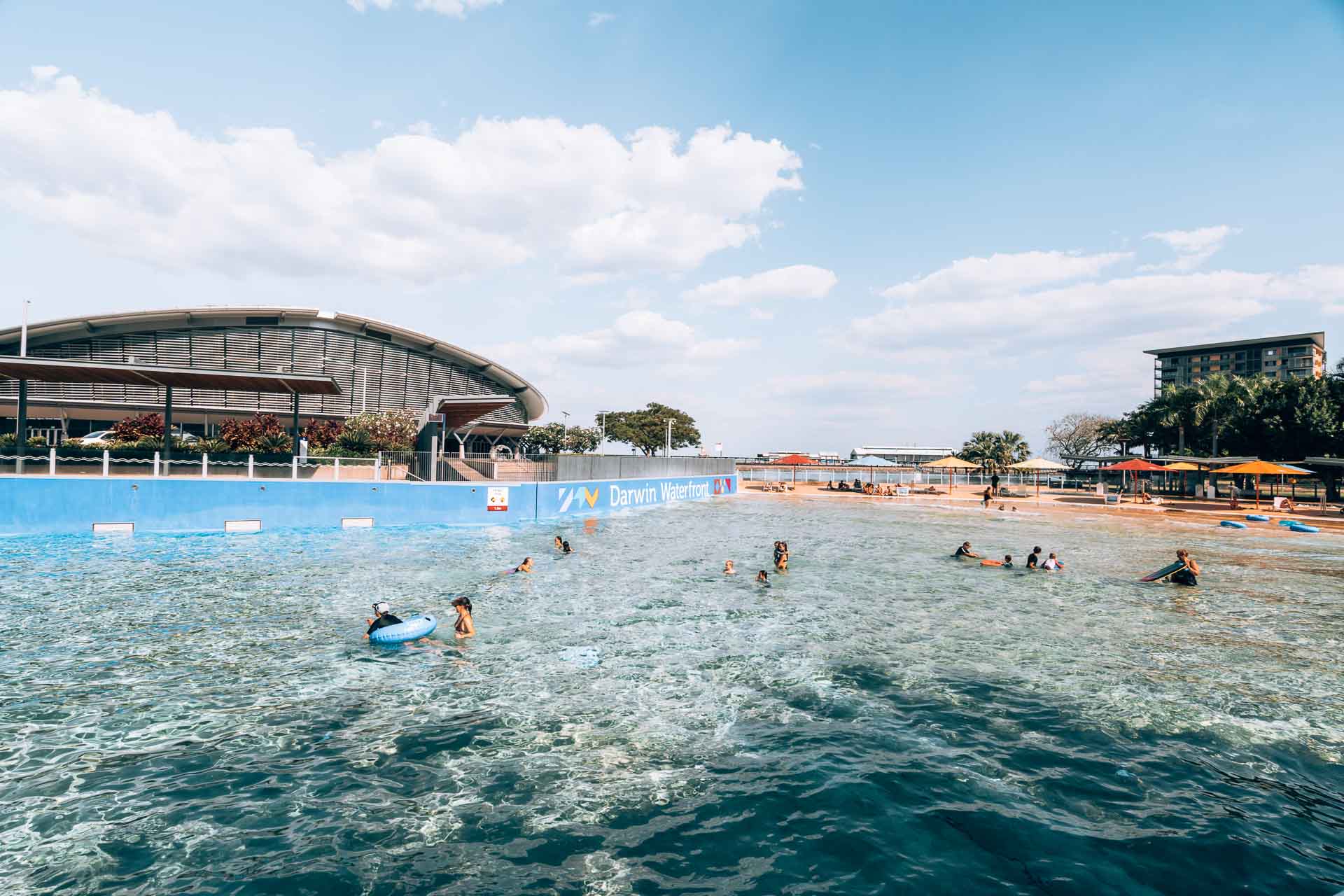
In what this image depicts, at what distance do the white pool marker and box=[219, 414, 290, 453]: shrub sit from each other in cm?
940

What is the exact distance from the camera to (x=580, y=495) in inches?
1412

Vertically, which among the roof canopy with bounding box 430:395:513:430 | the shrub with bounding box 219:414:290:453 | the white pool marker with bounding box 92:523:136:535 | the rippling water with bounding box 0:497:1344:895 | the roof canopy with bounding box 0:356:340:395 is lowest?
the rippling water with bounding box 0:497:1344:895

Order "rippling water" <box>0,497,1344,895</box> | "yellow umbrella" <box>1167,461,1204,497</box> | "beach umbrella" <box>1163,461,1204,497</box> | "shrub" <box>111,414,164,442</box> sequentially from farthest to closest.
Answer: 1. "yellow umbrella" <box>1167,461,1204,497</box>
2. "beach umbrella" <box>1163,461,1204,497</box>
3. "shrub" <box>111,414,164,442</box>
4. "rippling water" <box>0,497,1344,895</box>

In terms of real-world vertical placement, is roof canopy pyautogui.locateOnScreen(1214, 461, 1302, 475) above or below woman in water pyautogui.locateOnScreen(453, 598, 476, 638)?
above

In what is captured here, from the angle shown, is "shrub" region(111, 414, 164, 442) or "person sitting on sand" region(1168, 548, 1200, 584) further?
"shrub" region(111, 414, 164, 442)

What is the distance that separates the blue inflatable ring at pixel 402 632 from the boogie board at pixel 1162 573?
2041cm

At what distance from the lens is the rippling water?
6.00 metres

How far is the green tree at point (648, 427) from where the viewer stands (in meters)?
109

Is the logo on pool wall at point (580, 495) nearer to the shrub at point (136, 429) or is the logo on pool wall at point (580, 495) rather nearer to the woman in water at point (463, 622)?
the woman in water at point (463, 622)

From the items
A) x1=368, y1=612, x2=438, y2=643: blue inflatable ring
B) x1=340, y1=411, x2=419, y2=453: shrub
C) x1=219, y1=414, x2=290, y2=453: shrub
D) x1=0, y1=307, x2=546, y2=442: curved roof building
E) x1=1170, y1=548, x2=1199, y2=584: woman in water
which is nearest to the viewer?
x1=368, y1=612, x2=438, y2=643: blue inflatable ring

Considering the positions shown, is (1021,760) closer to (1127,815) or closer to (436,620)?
(1127,815)

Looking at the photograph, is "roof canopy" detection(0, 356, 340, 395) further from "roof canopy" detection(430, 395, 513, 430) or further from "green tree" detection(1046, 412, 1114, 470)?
"green tree" detection(1046, 412, 1114, 470)

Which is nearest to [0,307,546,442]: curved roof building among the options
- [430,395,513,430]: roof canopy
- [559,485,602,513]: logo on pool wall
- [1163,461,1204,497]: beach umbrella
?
[430,395,513,430]: roof canopy

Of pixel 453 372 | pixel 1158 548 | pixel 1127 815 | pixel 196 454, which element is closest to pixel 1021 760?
pixel 1127 815
